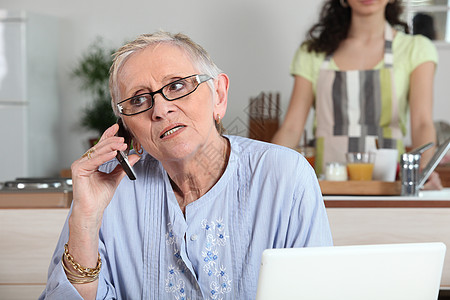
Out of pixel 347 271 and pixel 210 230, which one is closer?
pixel 347 271

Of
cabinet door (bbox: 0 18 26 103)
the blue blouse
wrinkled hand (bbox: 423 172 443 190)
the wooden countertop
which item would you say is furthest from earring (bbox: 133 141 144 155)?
cabinet door (bbox: 0 18 26 103)

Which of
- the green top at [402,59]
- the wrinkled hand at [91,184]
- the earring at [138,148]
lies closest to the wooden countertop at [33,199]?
the earring at [138,148]

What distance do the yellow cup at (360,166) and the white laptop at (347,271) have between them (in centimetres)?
132

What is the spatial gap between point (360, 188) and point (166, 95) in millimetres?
1024

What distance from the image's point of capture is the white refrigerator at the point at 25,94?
4.47m

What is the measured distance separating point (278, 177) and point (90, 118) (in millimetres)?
3477

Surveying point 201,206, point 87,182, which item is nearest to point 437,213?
point 201,206

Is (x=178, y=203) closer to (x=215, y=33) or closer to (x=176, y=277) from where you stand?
(x=176, y=277)

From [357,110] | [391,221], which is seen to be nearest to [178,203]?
[391,221]

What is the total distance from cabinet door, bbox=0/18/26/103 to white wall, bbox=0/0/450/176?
1.74 ft

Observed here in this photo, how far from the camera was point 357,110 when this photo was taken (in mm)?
2889

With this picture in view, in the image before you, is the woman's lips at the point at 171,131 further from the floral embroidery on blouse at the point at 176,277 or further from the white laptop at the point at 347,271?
the white laptop at the point at 347,271

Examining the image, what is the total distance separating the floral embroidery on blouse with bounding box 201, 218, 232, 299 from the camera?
1.34m

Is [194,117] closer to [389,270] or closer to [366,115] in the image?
[389,270]
